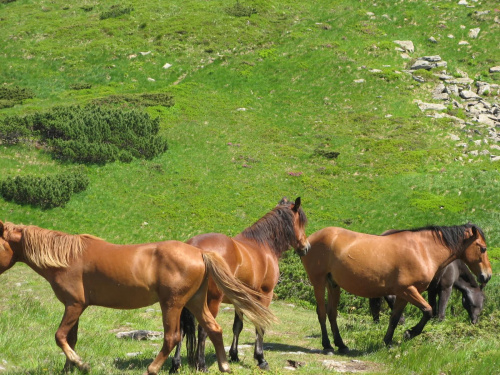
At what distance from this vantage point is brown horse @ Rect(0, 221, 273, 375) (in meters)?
8.70

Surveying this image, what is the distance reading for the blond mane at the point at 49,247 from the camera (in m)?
8.88

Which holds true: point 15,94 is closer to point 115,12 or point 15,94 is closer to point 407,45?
point 115,12

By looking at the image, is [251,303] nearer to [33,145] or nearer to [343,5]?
[33,145]

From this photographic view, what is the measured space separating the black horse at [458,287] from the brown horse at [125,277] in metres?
7.85

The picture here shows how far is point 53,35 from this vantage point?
59781 millimetres

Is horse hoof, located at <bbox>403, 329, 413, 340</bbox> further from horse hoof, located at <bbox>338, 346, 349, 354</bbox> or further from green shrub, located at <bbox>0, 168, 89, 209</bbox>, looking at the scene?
green shrub, located at <bbox>0, 168, 89, 209</bbox>

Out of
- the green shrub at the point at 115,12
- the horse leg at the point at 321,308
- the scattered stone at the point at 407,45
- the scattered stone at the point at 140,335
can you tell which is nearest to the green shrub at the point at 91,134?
the scattered stone at the point at 140,335

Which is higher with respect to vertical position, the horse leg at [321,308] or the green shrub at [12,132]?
the horse leg at [321,308]

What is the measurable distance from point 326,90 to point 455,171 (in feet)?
49.3

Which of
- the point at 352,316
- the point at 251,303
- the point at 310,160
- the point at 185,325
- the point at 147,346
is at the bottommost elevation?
the point at 310,160

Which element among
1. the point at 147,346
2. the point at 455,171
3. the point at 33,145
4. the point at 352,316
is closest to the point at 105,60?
the point at 33,145

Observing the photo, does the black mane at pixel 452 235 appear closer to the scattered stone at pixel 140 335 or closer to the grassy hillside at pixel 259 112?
the grassy hillside at pixel 259 112

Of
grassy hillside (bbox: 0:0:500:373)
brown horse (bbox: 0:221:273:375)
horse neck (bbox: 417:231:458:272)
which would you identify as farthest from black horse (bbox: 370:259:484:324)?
brown horse (bbox: 0:221:273:375)

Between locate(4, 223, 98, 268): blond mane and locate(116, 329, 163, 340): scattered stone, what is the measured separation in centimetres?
429
